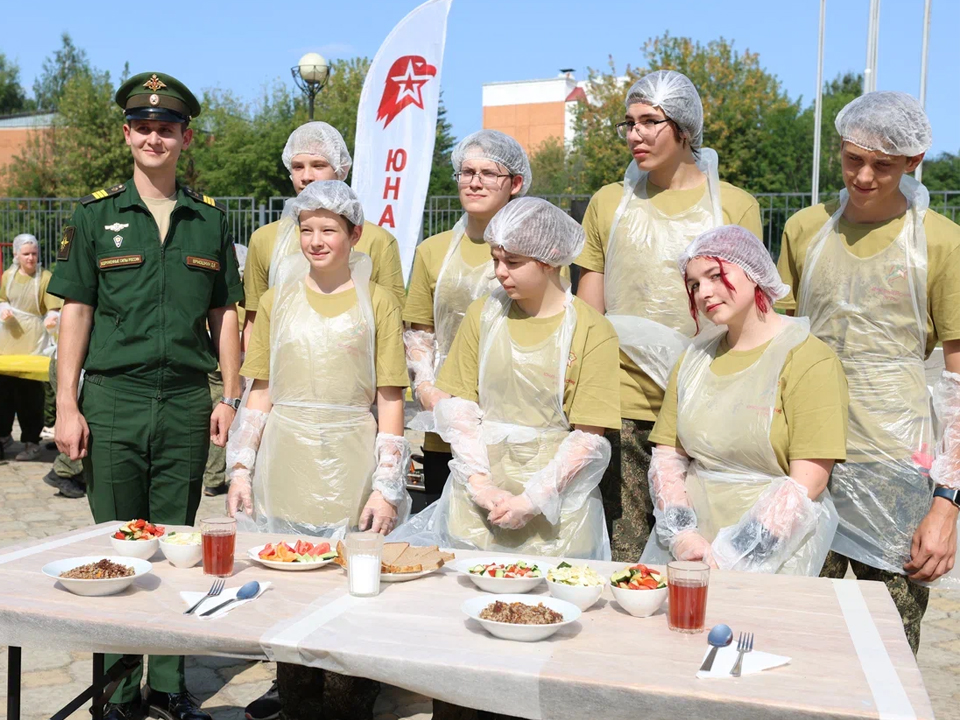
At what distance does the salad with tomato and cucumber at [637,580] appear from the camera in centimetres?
231

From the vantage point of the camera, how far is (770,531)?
2.74 meters

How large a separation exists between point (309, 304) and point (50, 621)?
1.47 m

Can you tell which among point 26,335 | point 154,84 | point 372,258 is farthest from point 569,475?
point 26,335

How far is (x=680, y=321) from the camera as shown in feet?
11.1

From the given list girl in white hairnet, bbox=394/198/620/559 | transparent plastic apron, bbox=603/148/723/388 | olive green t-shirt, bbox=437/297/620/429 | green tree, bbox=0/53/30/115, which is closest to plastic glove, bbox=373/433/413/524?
girl in white hairnet, bbox=394/198/620/559

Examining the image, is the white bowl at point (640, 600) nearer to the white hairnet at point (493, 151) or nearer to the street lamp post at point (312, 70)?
the white hairnet at point (493, 151)

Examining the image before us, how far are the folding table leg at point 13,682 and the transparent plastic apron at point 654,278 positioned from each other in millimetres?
2058

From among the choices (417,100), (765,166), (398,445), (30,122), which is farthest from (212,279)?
(30,122)

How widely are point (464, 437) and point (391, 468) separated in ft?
0.99

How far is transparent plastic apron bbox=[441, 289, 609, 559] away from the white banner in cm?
532

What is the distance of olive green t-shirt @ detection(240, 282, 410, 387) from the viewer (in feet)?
11.1

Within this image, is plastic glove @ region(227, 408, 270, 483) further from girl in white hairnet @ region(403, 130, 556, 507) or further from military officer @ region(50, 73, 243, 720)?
girl in white hairnet @ region(403, 130, 556, 507)

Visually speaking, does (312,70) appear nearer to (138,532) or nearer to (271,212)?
(271,212)

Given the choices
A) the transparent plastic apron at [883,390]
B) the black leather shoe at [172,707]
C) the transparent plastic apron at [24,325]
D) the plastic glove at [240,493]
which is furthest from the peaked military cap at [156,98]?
the transparent plastic apron at [24,325]
